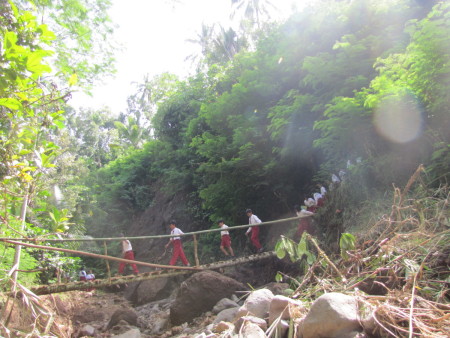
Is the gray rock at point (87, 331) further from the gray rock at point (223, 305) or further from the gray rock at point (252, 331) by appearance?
the gray rock at point (252, 331)

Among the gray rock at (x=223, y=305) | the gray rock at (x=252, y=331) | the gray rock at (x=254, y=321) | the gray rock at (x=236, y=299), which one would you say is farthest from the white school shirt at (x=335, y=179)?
the gray rock at (x=252, y=331)

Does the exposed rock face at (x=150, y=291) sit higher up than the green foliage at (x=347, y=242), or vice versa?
the green foliage at (x=347, y=242)

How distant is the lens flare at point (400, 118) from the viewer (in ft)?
18.9

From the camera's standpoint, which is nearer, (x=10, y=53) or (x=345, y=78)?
(x=10, y=53)

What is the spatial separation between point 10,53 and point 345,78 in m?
7.01

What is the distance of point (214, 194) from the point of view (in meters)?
11.1

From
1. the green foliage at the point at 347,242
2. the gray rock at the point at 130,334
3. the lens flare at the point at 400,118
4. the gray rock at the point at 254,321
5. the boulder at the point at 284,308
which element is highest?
the lens flare at the point at 400,118

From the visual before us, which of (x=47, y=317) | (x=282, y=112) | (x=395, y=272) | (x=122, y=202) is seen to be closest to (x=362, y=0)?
(x=282, y=112)

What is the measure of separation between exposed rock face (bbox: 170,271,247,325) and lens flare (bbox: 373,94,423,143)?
14.2ft

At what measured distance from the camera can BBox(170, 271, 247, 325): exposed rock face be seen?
677 centimetres

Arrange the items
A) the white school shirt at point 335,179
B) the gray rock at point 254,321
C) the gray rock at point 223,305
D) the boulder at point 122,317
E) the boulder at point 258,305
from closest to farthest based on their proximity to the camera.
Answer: the gray rock at point 254,321 < the boulder at point 258,305 < the gray rock at point 223,305 < the boulder at point 122,317 < the white school shirt at point 335,179

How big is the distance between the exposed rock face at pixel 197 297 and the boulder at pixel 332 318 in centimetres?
461

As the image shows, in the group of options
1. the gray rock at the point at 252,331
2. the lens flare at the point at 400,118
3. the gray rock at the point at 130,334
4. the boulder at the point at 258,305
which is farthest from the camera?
the gray rock at the point at 130,334

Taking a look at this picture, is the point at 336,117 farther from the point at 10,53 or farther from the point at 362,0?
the point at 10,53
